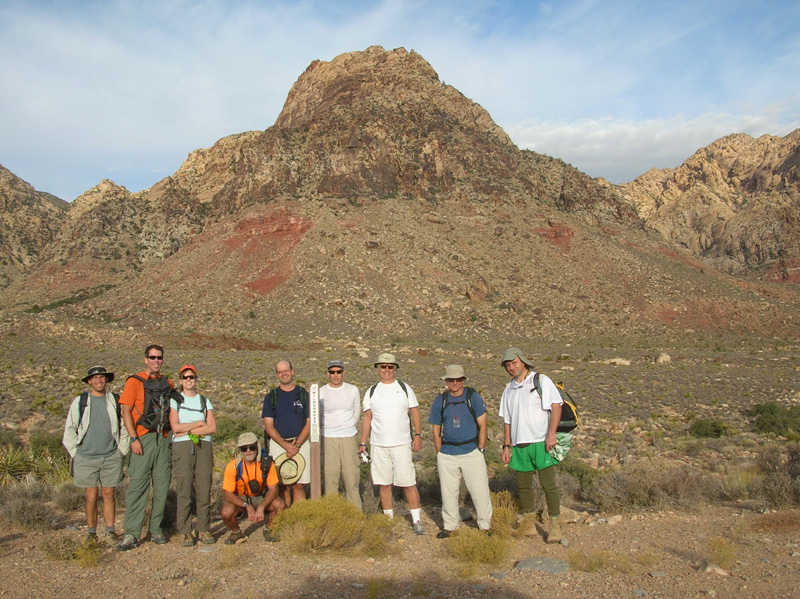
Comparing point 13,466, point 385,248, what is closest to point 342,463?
point 13,466

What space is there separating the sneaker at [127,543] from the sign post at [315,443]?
80.0 inches

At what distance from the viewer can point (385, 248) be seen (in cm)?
4562

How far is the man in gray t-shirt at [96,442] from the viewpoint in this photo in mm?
6277

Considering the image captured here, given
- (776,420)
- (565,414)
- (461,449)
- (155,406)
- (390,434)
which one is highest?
(155,406)

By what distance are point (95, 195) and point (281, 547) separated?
298 feet

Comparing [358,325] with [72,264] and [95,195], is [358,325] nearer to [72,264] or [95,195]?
[72,264]

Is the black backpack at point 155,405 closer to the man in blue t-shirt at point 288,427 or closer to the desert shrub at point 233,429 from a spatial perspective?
the man in blue t-shirt at point 288,427

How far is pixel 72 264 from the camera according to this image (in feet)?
193

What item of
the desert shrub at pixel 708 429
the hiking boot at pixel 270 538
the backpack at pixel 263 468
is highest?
the backpack at pixel 263 468

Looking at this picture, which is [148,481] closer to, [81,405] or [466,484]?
[81,405]

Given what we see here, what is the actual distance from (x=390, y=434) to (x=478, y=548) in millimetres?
1668

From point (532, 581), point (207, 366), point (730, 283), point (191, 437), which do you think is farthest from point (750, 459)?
point (730, 283)

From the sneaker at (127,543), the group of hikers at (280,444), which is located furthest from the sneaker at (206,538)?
the sneaker at (127,543)

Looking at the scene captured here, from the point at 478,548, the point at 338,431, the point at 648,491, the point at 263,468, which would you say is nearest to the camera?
the point at 478,548
